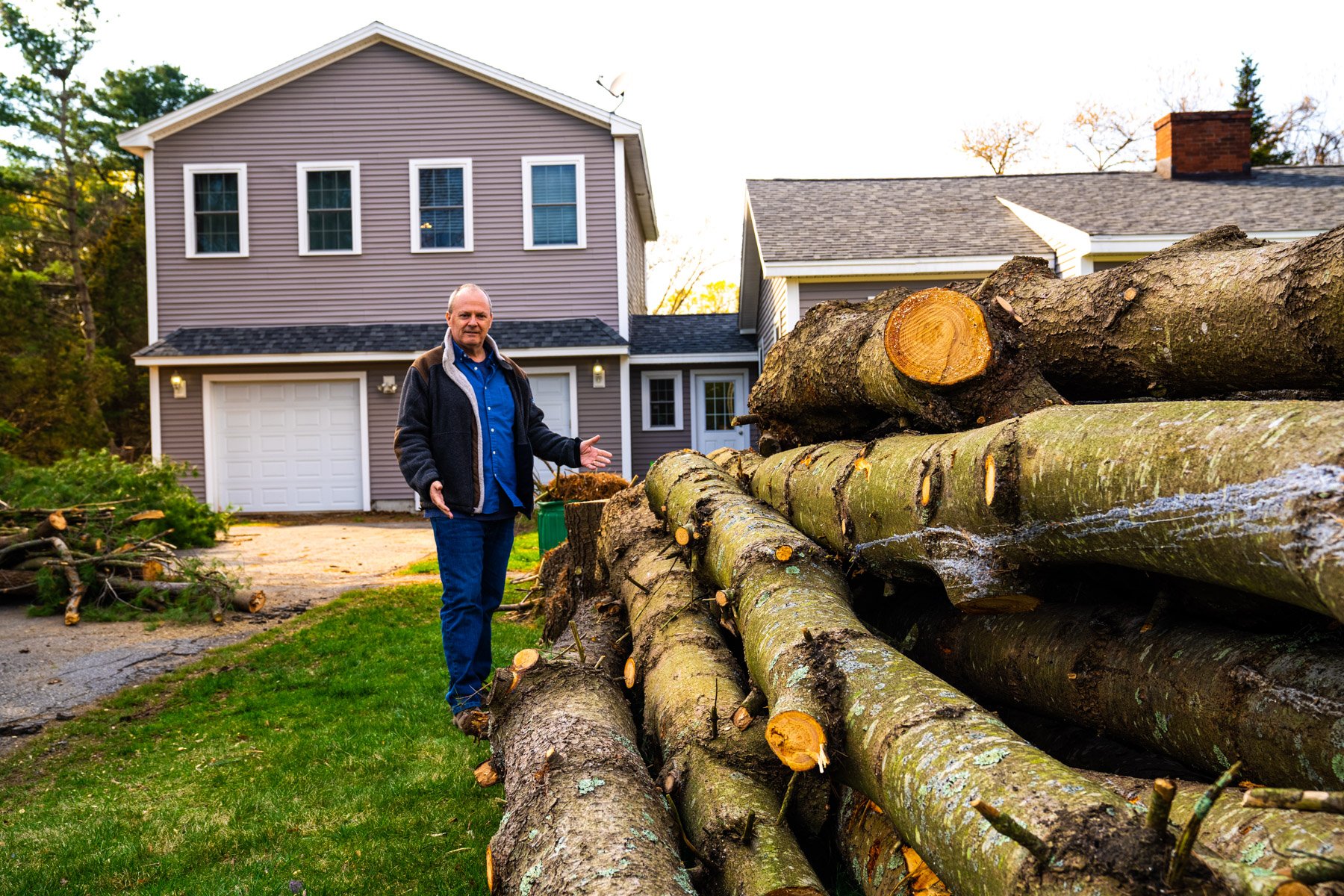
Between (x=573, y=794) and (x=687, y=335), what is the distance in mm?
15946

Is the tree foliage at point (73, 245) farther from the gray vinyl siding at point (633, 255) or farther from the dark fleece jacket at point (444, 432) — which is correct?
the dark fleece jacket at point (444, 432)

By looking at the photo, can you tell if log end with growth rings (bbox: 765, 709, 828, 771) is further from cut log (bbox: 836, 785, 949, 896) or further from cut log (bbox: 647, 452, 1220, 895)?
cut log (bbox: 836, 785, 949, 896)

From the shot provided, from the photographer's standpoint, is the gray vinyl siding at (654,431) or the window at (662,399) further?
the window at (662,399)

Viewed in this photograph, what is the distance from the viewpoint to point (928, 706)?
2.16m

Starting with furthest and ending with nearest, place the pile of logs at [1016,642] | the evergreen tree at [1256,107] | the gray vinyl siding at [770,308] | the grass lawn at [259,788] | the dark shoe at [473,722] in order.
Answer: the evergreen tree at [1256,107], the gray vinyl siding at [770,308], the dark shoe at [473,722], the grass lawn at [259,788], the pile of logs at [1016,642]

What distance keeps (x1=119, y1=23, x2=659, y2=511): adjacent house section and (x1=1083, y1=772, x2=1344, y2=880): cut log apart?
14.2 metres

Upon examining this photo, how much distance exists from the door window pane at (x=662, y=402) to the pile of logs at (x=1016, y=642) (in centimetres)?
1370

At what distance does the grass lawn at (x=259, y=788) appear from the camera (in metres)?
3.13

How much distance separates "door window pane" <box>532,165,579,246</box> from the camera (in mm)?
16031

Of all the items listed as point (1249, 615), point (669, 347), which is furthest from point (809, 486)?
point (669, 347)

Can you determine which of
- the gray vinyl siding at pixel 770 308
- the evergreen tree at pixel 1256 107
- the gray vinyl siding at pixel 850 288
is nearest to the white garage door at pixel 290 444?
the gray vinyl siding at pixel 770 308

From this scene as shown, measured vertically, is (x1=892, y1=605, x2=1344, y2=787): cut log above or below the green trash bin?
above

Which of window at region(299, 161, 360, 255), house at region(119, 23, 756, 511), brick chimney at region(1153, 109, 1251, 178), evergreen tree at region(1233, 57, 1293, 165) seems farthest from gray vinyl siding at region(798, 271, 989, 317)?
evergreen tree at region(1233, 57, 1293, 165)

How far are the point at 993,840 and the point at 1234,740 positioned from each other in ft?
2.64
